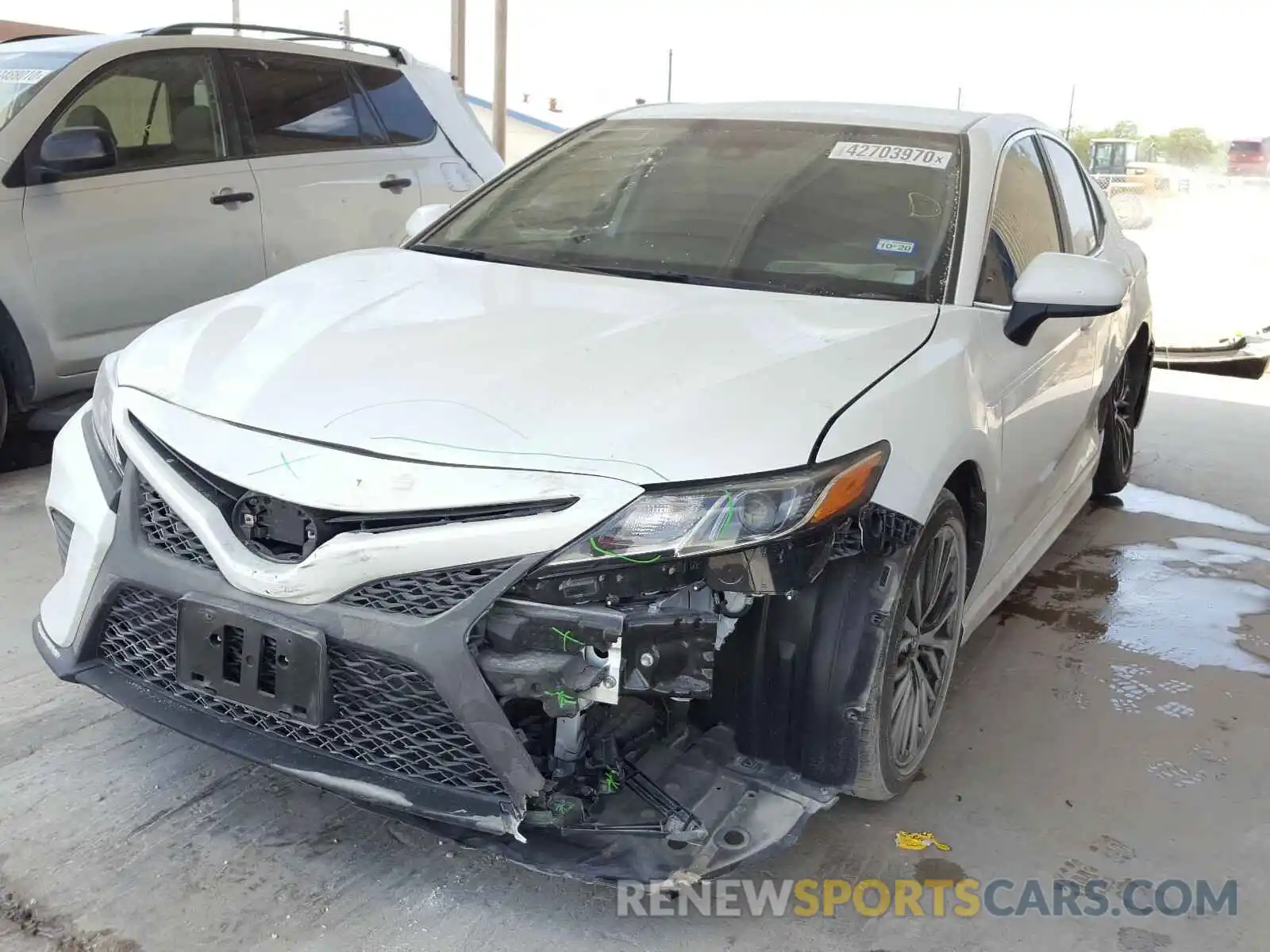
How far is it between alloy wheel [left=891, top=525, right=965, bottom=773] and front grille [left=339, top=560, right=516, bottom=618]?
847 mm

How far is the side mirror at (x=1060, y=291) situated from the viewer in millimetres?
2596

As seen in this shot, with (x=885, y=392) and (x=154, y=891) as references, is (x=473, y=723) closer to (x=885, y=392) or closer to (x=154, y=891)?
(x=154, y=891)

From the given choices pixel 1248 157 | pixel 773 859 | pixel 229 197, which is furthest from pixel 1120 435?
pixel 1248 157

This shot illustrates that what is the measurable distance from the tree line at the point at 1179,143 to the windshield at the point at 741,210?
36.2 metres

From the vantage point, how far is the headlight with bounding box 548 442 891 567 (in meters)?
1.81

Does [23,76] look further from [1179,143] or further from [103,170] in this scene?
[1179,143]

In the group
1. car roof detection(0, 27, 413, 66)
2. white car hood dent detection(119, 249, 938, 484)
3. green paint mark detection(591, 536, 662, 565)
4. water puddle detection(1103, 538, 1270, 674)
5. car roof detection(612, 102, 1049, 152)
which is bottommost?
water puddle detection(1103, 538, 1270, 674)

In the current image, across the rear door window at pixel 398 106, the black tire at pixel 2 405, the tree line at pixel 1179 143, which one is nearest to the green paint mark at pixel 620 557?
the black tire at pixel 2 405

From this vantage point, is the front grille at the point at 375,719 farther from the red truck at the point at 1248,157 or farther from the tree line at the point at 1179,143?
the red truck at the point at 1248,157

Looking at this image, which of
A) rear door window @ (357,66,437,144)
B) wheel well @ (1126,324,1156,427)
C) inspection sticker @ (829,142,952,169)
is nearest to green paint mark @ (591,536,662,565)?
inspection sticker @ (829,142,952,169)

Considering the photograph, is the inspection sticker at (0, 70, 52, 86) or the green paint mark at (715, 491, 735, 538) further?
the inspection sticker at (0, 70, 52, 86)

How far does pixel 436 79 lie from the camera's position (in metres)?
6.02

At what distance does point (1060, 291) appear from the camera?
8.53ft

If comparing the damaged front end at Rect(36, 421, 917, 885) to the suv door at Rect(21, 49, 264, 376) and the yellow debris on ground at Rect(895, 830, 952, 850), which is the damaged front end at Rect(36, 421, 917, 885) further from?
the suv door at Rect(21, 49, 264, 376)
